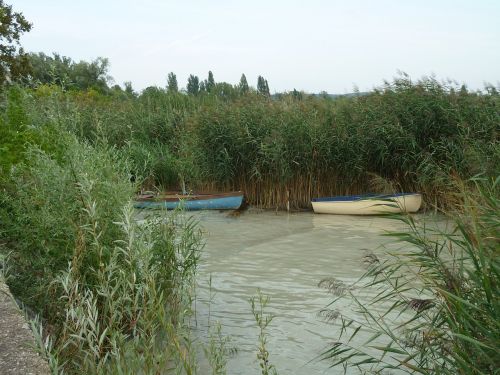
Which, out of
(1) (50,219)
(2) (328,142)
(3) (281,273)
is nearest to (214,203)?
(2) (328,142)

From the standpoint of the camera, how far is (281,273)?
343 inches

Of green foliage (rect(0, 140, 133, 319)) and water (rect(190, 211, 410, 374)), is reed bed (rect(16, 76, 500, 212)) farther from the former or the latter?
green foliage (rect(0, 140, 133, 319))

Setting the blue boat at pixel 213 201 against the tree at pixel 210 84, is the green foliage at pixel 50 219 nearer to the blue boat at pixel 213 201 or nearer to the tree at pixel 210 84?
the blue boat at pixel 213 201

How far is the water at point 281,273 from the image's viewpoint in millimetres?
5680

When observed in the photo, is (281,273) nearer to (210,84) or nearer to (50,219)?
(50,219)

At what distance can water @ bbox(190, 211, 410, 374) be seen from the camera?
5680mm

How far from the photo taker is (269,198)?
15008mm

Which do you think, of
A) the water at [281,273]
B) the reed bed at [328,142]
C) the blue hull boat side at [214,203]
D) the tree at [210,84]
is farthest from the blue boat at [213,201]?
the tree at [210,84]

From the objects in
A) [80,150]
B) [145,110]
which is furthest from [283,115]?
[80,150]

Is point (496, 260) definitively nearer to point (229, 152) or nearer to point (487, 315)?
point (487, 315)

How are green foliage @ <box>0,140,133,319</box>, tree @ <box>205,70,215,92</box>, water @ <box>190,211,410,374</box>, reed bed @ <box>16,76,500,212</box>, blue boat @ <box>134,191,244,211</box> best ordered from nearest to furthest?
green foliage @ <box>0,140,133,319</box>, water @ <box>190,211,410,374</box>, reed bed @ <box>16,76,500,212</box>, blue boat @ <box>134,191,244,211</box>, tree @ <box>205,70,215,92</box>

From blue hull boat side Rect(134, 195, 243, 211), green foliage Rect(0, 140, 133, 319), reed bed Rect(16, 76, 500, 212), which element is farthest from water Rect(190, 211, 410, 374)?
green foliage Rect(0, 140, 133, 319)

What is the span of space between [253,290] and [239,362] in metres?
2.50

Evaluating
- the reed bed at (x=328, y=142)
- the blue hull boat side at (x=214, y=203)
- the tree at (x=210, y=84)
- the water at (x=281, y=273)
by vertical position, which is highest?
the tree at (x=210, y=84)
